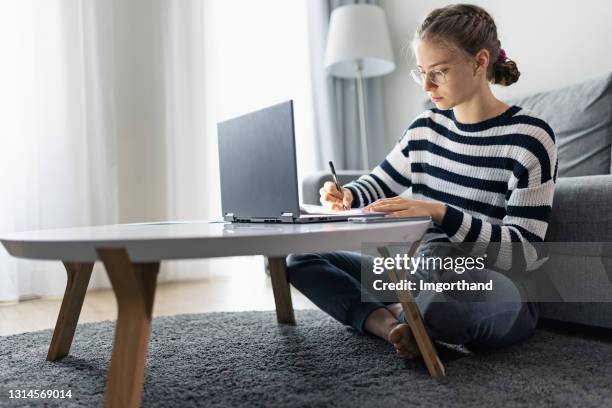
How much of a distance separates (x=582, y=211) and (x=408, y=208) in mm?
555

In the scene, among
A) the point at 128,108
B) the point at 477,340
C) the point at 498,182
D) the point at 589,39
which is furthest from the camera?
the point at 128,108

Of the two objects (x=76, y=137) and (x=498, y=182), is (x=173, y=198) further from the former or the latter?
(x=498, y=182)

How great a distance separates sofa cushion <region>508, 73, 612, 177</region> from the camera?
1827mm

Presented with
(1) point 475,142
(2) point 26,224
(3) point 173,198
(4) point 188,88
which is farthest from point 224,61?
(1) point 475,142

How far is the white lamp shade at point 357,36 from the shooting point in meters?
2.81

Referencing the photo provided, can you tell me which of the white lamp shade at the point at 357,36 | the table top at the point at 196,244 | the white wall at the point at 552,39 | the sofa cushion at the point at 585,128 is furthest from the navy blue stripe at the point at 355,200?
the white lamp shade at the point at 357,36

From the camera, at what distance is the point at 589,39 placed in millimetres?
2258

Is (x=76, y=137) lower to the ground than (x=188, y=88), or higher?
lower

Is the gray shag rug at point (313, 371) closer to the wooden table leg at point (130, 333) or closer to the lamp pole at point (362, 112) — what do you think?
the wooden table leg at point (130, 333)

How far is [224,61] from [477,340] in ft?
6.99

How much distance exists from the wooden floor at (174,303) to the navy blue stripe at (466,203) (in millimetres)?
755

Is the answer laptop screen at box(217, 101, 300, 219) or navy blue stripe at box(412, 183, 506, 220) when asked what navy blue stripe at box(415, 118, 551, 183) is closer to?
navy blue stripe at box(412, 183, 506, 220)

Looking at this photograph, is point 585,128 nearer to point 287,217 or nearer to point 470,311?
point 470,311

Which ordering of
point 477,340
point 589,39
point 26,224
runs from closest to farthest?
point 477,340
point 589,39
point 26,224
